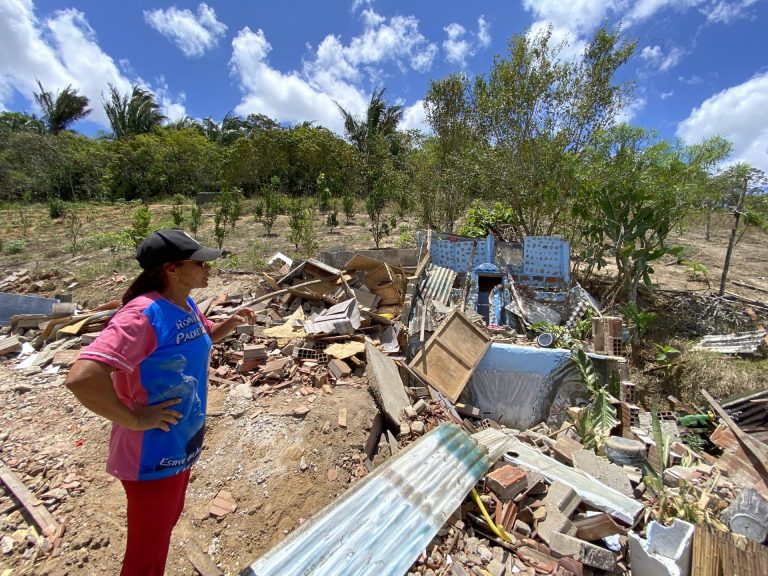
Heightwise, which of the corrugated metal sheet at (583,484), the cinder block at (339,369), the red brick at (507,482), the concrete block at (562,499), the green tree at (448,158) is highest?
the green tree at (448,158)

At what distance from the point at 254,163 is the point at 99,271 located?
1333cm

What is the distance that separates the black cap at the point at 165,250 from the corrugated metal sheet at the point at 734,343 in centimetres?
753

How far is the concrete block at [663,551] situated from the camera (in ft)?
7.55

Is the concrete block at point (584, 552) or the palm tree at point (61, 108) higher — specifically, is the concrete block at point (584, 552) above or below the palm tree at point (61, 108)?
below

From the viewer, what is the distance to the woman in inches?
51.8

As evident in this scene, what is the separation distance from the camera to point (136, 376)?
140 cm

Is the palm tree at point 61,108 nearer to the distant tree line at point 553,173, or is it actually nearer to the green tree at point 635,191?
the distant tree line at point 553,173

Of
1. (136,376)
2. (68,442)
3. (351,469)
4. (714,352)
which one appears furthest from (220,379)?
(714,352)

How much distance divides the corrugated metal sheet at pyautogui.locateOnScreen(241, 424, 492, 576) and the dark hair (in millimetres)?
1570

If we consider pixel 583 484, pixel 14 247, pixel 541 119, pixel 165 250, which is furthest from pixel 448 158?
pixel 14 247

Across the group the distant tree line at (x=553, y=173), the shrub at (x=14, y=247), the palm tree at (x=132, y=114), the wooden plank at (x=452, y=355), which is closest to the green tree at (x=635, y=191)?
the distant tree line at (x=553, y=173)

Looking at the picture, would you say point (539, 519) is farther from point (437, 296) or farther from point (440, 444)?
point (437, 296)

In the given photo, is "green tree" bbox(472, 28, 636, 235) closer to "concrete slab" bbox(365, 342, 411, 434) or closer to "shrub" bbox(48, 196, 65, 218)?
"concrete slab" bbox(365, 342, 411, 434)

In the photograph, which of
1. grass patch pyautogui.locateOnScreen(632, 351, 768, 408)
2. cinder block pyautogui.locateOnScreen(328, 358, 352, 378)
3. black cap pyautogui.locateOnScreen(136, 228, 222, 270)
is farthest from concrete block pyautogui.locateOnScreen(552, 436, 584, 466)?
black cap pyautogui.locateOnScreen(136, 228, 222, 270)
